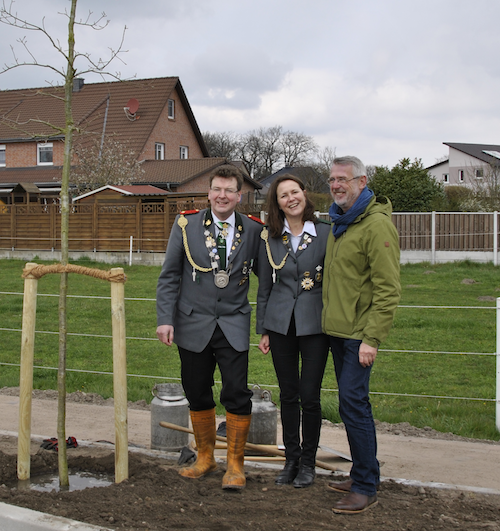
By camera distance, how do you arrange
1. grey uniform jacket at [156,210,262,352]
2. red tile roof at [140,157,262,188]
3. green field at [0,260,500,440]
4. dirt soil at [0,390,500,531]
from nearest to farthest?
dirt soil at [0,390,500,531] < grey uniform jacket at [156,210,262,352] < green field at [0,260,500,440] < red tile roof at [140,157,262,188]

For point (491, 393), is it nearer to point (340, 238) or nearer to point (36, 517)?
point (340, 238)

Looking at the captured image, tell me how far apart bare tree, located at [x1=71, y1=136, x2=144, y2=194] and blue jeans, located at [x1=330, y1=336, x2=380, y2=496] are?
28483 millimetres

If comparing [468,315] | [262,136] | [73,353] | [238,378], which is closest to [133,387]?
[73,353]

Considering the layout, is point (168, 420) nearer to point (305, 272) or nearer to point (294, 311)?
point (294, 311)

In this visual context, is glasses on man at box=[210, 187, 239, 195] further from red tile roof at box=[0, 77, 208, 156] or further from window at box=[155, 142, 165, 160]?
window at box=[155, 142, 165, 160]

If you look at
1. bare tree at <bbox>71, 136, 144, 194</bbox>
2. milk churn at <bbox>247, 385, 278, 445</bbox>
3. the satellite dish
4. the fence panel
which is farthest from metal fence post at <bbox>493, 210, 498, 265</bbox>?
the satellite dish

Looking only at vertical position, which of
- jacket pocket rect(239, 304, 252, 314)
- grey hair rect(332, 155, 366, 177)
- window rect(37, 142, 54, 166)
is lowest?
jacket pocket rect(239, 304, 252, 314)

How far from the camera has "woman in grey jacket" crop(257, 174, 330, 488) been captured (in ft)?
12.5

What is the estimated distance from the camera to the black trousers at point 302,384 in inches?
150

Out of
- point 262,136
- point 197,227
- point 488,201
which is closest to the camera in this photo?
point 197,227

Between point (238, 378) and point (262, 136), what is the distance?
69398 mm

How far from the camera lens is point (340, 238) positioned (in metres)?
3.69

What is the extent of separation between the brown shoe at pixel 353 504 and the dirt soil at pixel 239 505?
0.12 ft

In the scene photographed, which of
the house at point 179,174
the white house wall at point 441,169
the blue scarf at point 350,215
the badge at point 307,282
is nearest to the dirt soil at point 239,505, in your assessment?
the badge at point 307,282
